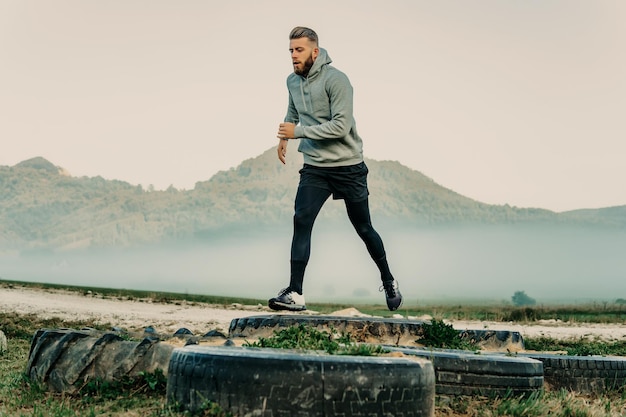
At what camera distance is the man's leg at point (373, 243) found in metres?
8.85

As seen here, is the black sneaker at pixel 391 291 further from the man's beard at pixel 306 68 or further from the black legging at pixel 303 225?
the man's beard at pixel 306 68

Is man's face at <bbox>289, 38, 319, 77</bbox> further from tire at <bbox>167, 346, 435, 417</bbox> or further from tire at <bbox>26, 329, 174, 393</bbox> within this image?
tire at <bbox>167, 346, 435, 417</bbox>

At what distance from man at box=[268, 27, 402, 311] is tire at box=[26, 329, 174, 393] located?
7.51 ft

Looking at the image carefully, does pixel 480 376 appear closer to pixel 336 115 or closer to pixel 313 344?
pixel 313 344

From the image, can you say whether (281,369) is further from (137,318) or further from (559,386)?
(137,318)

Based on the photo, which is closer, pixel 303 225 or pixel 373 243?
pixel 303 225

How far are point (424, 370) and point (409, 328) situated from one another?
12.6 ft

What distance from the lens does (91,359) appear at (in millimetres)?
6344

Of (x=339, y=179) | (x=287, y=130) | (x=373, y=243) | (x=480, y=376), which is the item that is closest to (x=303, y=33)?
(x=287, y=130)

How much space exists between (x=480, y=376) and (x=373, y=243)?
325 centimetres

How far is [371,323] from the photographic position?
28.6 ft

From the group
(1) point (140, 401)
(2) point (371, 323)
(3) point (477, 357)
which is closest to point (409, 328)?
(2) point (371, 323)

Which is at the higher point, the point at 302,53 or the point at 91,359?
the point at 302,53

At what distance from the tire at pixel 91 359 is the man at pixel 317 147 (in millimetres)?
2289
